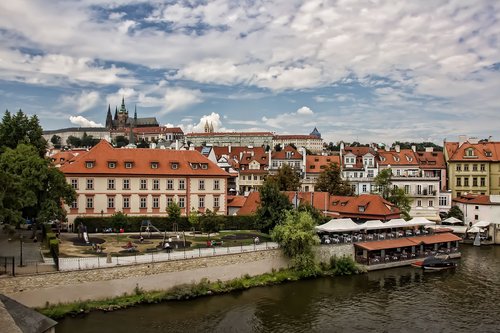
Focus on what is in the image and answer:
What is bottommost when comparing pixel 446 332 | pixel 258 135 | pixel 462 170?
pixel 446 332

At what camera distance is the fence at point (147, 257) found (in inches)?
1138

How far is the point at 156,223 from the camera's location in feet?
147

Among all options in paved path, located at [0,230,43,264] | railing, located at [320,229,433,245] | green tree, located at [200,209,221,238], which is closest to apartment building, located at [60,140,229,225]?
paved path, located at [0,230,43,264]

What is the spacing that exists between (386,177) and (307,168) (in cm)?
1711

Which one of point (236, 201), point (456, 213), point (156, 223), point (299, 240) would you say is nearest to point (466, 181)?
point (456, 213)

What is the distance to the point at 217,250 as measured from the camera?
34375 millimetres

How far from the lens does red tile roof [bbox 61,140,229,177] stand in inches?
1843

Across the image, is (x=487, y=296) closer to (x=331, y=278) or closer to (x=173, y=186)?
(x=331, y=278)

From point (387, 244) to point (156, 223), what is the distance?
20.9 meters

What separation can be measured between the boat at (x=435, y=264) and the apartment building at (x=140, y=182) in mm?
20771

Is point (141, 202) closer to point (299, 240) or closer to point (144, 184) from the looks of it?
point (144, 184)

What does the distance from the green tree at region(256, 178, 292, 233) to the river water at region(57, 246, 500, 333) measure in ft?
22.1

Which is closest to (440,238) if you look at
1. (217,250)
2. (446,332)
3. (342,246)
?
(342,246)

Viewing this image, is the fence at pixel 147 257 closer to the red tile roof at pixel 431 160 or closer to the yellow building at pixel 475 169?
the yellow building at pixel 475 169
